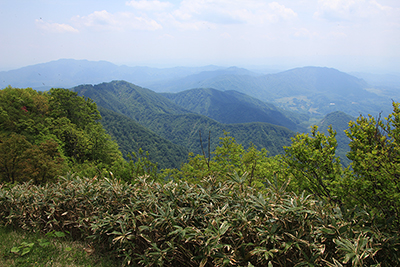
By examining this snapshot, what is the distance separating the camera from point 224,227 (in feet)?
12.5

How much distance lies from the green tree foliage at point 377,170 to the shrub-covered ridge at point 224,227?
0.88 metres

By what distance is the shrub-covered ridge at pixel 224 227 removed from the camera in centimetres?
361

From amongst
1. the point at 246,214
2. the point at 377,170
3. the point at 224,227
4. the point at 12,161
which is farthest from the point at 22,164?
the point at 377,170

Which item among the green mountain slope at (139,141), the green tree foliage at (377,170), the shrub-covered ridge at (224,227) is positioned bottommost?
the green mountain slope at (139,141)

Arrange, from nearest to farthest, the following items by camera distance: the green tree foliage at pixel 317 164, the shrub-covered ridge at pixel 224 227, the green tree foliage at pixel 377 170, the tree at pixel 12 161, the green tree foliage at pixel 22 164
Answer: the shrub-covered ridge at pixel 224 227 < the green tree foliage at pixel 377 170 < the green tree foliage at pixel 317 164 < the green tree foliage at pixel 22 164 < the tree at pixel 12 161

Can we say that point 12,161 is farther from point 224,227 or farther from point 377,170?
point 377,170

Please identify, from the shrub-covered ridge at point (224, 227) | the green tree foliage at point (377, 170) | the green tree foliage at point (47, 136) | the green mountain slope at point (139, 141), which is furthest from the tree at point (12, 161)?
the green mountain slope at point (139, 141)

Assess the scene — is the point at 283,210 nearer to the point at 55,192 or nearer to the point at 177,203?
the point at 177,203

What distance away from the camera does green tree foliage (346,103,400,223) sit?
4.40m

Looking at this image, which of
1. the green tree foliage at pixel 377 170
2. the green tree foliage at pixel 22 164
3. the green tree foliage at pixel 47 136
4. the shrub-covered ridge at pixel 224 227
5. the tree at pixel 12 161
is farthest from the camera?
the green tree foliage at pixel 47 136

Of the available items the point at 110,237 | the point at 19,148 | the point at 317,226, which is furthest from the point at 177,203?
the point at 19,148

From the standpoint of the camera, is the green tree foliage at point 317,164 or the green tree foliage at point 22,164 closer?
the green tree foliage at point 317,164

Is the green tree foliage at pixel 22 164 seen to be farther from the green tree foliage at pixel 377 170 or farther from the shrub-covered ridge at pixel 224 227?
the green tree foliage at pixel 377 170

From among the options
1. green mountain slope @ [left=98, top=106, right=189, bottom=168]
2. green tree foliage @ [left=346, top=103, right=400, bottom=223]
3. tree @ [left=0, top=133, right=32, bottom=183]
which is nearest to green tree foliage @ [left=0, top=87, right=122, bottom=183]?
tree @ [left=0, top=133, right=32, bottom=183]
